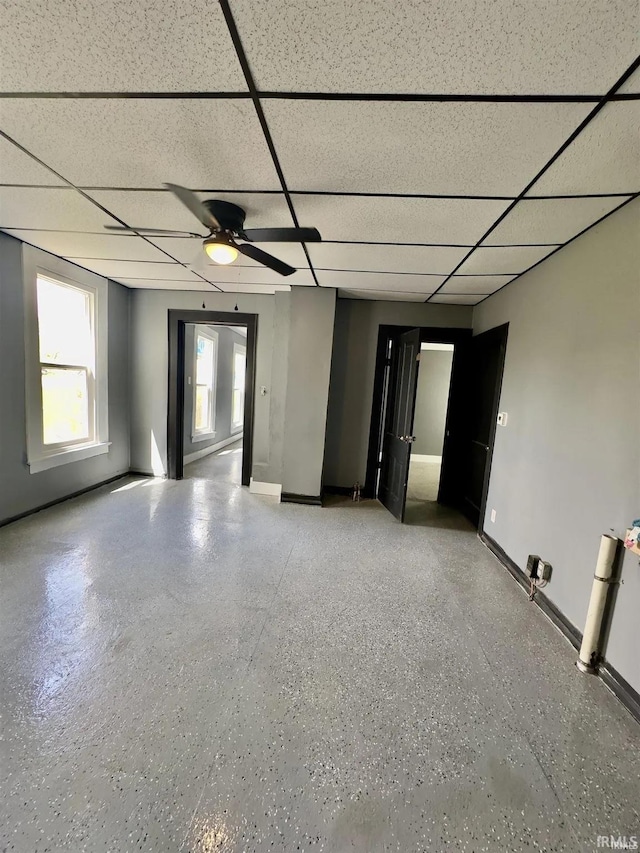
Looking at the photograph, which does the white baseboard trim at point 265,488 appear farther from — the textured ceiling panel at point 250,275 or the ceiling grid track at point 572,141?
the ceiling grid track at point 572,141

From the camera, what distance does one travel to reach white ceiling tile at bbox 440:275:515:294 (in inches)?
120

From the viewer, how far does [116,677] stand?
1588 millimetres

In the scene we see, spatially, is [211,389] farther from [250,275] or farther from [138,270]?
[250,275]

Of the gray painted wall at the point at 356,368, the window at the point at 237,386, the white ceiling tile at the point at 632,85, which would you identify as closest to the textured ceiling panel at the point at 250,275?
the gray painted wall at the point at 356,368

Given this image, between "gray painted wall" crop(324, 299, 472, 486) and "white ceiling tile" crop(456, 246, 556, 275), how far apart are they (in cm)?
119

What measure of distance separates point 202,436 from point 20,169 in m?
4.50

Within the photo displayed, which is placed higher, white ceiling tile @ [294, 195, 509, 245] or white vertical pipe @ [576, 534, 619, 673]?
white ceiling tile @ [294, 195, 509, 245]

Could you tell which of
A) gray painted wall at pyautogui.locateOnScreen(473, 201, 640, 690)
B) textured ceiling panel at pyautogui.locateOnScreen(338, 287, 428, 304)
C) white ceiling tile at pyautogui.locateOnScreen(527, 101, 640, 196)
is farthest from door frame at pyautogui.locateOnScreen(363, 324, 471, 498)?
white ceiling tile at pyautogui.locateOnScreen(527, 101, 640, 196)

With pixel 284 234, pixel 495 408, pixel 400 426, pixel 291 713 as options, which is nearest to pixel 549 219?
pixel 284 234

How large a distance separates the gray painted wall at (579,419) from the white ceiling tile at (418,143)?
82 centimetres

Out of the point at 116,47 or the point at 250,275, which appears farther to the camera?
the point at 250,275

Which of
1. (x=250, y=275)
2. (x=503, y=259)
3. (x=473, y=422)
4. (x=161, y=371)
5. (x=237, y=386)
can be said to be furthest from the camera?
(x=237, y=386)

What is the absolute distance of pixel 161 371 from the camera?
4.51 m

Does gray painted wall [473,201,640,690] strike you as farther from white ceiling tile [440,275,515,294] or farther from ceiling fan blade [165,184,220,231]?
ceiling fan blade [165,184,220,231]
